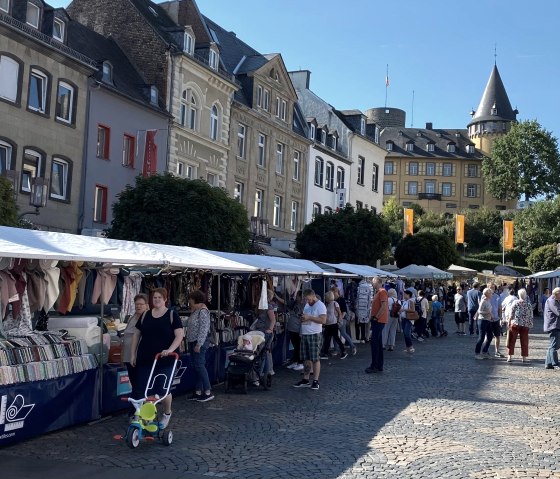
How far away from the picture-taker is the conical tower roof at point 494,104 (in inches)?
4190

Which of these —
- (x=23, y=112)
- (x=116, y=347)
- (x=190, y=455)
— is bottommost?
(x=190, y=455)

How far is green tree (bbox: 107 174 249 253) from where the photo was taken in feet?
80.8

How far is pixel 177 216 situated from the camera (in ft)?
81.0

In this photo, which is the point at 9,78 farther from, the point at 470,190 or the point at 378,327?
the point at 470,190

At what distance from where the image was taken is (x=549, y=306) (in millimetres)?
16719

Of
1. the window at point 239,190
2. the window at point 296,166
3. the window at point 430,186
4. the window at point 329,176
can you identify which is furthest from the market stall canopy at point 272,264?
the window at point 430,186

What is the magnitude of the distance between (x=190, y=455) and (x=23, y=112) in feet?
63.6

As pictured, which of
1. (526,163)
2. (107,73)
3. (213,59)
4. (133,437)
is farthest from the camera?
(526,163)

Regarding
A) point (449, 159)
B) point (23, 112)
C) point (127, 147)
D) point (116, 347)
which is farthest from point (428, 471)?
point (449, 159)

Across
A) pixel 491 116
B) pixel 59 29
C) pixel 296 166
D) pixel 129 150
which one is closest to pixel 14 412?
pixel 59 29

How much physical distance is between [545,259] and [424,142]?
144 feet

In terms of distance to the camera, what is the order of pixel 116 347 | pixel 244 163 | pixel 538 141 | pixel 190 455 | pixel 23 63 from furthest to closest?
pixel 538 141 < pixel 244 163 < pixel 23 63 < pixel 116 347 < pixel 190 455

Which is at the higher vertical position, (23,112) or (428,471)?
(23,112)

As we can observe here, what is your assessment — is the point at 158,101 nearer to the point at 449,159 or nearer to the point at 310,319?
the point at 310,319
